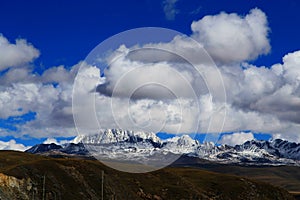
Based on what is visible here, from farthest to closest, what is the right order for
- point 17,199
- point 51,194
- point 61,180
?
point 61,180 < point 51,194 < point 17,199

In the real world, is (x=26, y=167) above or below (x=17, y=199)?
above

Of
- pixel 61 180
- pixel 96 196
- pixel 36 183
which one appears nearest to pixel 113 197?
pixel 96 196

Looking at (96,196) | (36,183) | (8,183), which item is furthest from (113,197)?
(8,183)

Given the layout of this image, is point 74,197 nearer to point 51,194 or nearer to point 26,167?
point 51,194

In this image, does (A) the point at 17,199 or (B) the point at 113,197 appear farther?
(B) the point at 113,197

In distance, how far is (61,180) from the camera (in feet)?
618

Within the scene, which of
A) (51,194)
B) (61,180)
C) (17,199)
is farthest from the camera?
(61,180)

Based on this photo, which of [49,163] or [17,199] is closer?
[17,199]

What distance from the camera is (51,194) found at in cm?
17112

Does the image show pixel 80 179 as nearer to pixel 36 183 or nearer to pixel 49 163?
pixel 49 163

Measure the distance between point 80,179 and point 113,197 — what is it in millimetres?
15232

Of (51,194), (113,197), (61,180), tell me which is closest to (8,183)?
(51,194)

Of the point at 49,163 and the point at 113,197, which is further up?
the point at 49,163

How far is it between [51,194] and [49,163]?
28.9 m
